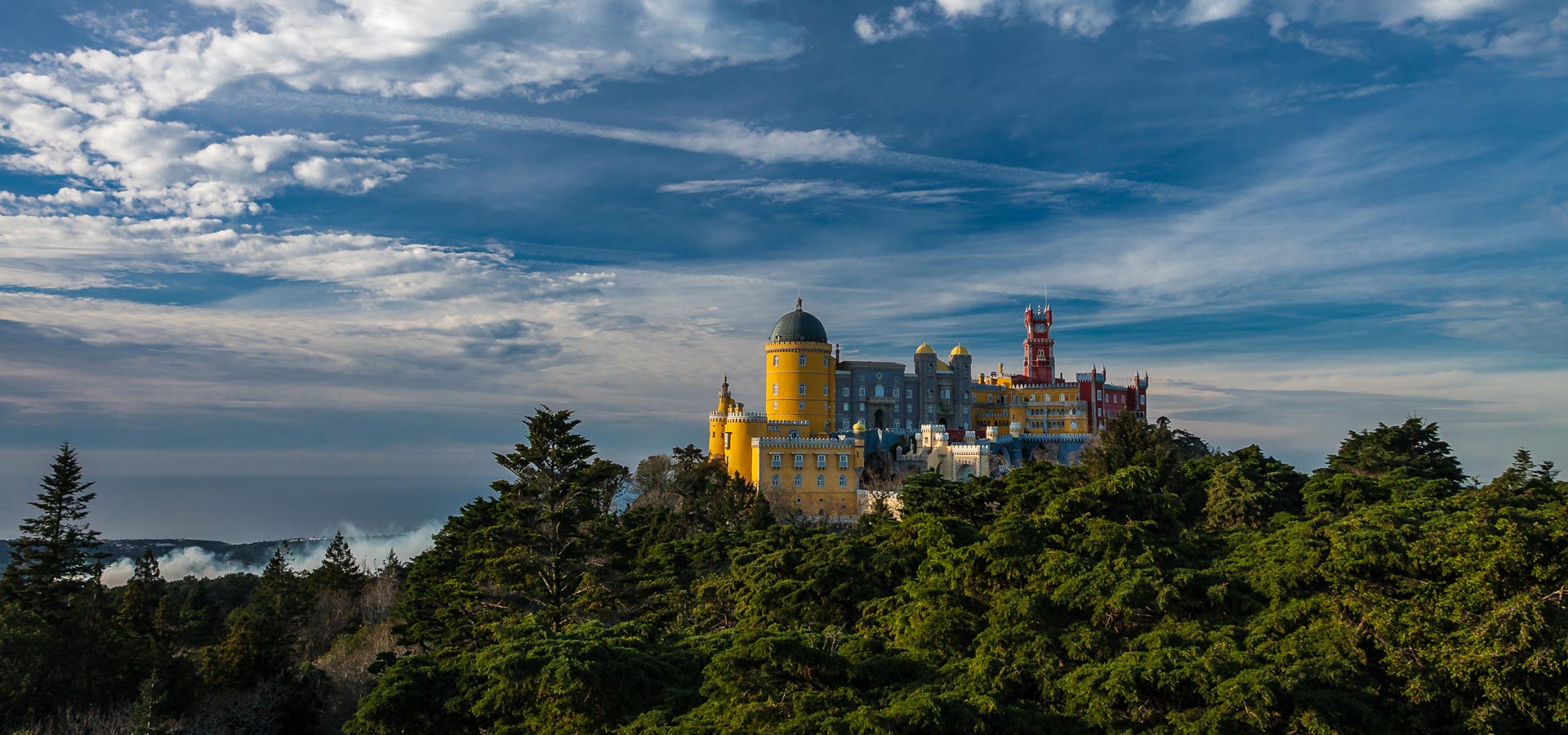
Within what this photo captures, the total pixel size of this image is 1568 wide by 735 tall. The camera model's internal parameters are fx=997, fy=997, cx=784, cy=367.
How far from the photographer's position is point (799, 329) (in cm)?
6241

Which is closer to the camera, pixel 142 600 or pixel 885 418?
pixel 142 600

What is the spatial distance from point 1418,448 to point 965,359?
3347 cm

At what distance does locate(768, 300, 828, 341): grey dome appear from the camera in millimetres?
62156

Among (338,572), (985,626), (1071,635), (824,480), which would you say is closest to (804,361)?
(824,480)

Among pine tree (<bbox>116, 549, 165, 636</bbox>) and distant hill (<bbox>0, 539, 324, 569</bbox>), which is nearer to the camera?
pine tree (<bbox>116, 549, 165, 636</bbox>)

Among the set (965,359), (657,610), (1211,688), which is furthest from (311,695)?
(965,359)

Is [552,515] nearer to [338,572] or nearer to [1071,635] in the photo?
[1071,635]

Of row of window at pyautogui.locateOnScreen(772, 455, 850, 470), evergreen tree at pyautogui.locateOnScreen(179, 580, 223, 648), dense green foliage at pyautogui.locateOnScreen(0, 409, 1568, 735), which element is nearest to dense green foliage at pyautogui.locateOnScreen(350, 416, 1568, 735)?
dense green foliage at pyautogui.locateOnScreen(0, 409, 1568, 735)

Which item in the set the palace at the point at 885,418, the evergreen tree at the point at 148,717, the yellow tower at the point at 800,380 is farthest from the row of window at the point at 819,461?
the evergreen tree at the point at 148,717

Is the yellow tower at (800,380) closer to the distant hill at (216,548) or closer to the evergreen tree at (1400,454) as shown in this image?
the evergreen tree at (1400,454)

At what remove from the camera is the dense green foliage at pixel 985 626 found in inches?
593

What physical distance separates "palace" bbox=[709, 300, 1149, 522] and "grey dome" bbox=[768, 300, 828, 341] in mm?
81

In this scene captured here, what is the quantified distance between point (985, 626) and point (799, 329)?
44.3m

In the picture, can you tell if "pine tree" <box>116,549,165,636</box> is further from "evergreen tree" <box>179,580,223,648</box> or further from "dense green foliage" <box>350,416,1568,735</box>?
"dense green foliage" <box>350,416,1568,735</box>
